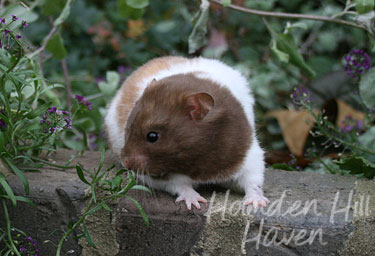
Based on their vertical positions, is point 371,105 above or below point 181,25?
below

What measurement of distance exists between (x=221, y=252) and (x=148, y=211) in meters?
0.43

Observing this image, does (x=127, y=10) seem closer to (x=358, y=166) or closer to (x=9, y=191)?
(x=9, y=191)

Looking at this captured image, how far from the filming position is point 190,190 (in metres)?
2.96

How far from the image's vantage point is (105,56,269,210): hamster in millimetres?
2789

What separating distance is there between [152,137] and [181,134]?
0.15m

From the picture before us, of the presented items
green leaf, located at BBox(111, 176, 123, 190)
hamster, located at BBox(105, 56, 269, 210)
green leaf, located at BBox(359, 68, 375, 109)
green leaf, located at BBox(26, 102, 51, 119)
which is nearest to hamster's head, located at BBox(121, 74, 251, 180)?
hamster, located at BBox(105, 56, 269, 210)

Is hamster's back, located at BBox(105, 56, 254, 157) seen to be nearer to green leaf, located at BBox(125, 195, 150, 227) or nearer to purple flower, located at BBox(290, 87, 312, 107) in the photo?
purple flower, located at BBox(290, 87, 312, 107)

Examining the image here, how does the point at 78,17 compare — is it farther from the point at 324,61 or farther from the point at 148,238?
the point at 148,238

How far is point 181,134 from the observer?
9.11 ft

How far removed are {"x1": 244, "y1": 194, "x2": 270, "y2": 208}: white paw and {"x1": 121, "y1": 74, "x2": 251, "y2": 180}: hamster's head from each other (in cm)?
20

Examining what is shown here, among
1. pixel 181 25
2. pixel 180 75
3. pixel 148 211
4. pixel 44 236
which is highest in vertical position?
pixel 181 25

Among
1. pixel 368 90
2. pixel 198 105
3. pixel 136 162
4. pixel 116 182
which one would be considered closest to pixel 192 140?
pixel 198 105

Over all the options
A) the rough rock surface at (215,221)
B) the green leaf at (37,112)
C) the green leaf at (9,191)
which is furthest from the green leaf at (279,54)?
the green leaf at (9,191)

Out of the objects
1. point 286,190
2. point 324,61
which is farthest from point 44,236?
point 324,61
